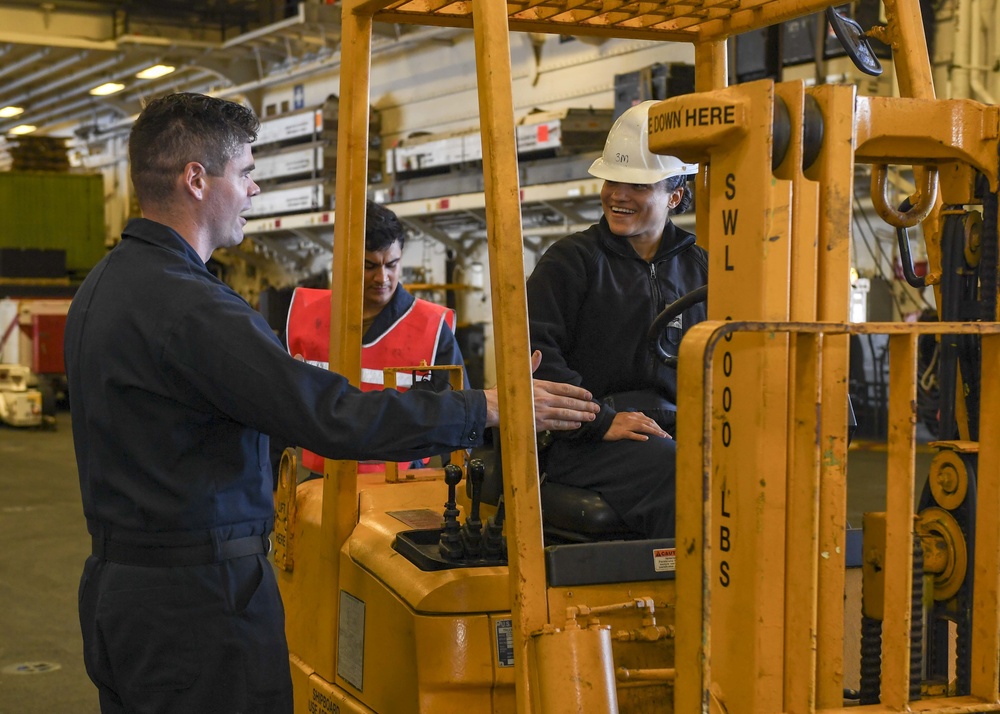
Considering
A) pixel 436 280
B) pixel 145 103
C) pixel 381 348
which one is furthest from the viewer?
pixel 436 280

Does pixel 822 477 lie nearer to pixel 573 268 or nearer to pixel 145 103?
pixel 573 268

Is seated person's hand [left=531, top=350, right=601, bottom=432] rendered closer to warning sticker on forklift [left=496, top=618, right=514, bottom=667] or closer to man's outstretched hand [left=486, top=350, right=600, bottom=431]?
man's outstretched hand [left=486, top=350, right=600, bottom=431]

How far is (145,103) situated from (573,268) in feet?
3.68

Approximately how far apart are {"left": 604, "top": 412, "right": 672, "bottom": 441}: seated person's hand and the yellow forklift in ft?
1.08

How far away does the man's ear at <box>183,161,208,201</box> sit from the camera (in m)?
2.33

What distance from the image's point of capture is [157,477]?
220cm

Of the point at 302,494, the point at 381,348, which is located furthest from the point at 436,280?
the point at 302,494

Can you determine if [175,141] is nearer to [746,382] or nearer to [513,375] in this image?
[513,375]

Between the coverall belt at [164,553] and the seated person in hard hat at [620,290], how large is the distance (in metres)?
0.85

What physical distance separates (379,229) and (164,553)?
86.4 inches

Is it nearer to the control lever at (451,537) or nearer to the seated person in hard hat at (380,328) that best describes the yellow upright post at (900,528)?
the control lever at (451,537)

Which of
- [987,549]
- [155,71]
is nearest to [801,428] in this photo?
[987,549]

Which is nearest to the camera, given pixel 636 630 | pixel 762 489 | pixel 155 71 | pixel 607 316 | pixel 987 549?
pixel 762 489

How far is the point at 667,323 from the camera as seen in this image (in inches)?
103
